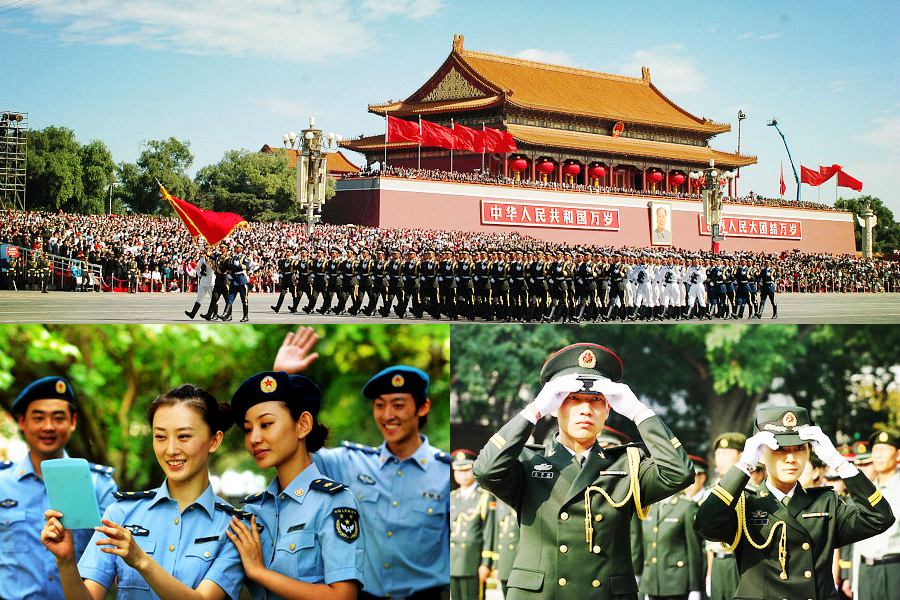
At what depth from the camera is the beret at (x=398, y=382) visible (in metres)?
5.02

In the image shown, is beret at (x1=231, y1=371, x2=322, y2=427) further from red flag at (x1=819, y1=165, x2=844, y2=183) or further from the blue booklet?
red flag at (x1=819, y1=165, x2=844, y2=183)

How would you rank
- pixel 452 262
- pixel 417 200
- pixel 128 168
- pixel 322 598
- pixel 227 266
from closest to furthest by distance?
pixel 322 598 → pixel 227 266 → pixel 452 262 → pixel 417 200 → pixel 128 168

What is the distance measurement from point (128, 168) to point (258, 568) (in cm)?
4298

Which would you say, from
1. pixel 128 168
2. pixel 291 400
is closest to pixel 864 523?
pixel 291 400

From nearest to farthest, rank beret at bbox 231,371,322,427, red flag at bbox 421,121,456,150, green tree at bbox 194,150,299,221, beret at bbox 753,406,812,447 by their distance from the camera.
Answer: beret at bbox 231,371,322,427
beret at bbox 753,406,812,447
red flag at bbox 421,121,456,150
green tree at bbox 194,150,299,221

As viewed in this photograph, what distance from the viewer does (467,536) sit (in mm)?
5137

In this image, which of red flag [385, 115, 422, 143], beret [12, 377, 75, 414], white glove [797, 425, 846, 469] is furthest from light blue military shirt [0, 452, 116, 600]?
red flag [385, 115, 422, 143]

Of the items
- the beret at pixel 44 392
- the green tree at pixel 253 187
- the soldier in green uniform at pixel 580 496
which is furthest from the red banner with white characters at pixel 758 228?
the beret at pixel 44 392

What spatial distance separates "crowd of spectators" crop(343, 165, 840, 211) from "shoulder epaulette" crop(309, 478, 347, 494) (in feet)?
117

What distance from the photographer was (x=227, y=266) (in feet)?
50.2

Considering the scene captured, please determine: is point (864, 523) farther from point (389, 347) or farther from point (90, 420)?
point (90, 420)

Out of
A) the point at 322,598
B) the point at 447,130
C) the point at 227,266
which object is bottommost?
the point at 322,598

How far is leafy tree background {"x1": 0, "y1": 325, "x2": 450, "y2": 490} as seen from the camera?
4859 millimetres

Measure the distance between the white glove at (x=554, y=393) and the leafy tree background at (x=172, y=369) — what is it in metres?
0.92
